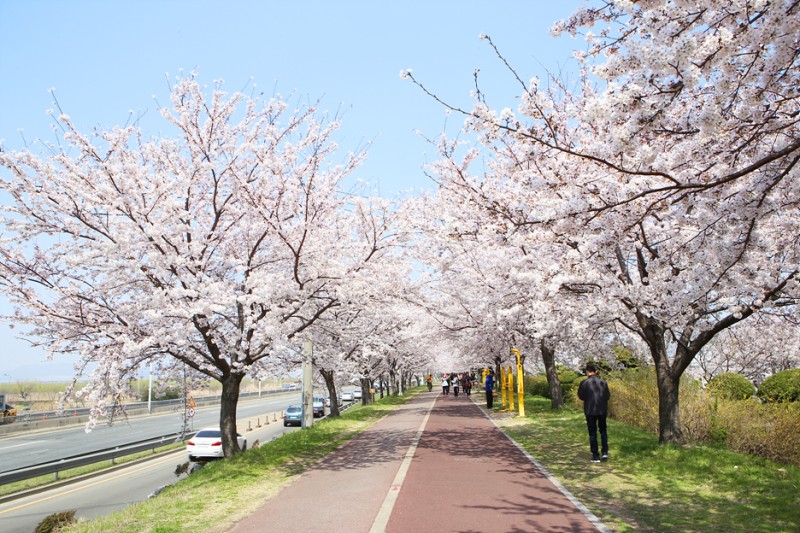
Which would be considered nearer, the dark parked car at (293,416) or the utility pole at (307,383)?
the utility pole at (307,383)

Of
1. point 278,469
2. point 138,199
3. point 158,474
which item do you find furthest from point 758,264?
point 158,474

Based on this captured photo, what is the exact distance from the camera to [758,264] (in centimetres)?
836

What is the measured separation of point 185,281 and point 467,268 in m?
13.3

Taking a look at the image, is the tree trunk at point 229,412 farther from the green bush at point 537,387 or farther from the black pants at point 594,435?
the green bush at point 537,387

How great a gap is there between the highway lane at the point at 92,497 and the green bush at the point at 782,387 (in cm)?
1795

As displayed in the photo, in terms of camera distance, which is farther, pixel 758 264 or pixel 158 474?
pixel 158 474

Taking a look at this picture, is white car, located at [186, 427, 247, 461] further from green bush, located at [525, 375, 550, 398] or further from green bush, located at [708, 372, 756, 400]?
green bush, located at [525, 375, 550, 398]

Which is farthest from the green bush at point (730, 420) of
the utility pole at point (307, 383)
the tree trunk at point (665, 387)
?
the utility pole at point (307, 383)

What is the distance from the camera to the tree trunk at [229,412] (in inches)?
529

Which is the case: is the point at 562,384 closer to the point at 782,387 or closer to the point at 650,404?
the point at 782,387

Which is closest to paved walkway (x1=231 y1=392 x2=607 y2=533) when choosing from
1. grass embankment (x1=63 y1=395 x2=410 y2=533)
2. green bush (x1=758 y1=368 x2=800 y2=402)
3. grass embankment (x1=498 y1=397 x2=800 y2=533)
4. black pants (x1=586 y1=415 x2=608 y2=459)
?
grass embankment (x1=63 y1=395 x2=410 y2=533)

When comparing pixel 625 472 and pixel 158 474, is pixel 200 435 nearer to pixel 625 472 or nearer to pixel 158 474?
pixel 158 474

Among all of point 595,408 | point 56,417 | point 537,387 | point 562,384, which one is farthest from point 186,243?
→ point 56,417

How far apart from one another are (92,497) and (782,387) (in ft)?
66.3
